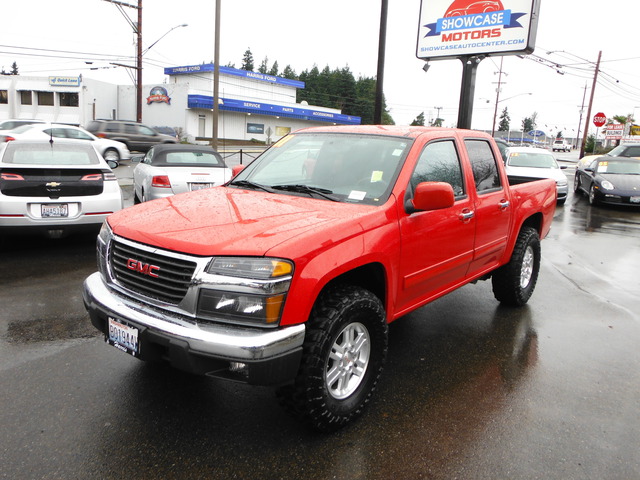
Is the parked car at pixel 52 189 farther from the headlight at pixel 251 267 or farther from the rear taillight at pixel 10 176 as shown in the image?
the headlight at pixel 251 267

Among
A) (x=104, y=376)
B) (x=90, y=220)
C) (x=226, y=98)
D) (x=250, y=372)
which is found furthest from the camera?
(x=226, y=98)

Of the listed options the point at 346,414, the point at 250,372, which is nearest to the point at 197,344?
the point at 250,372

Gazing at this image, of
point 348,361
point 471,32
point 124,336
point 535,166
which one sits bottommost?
point 348,361

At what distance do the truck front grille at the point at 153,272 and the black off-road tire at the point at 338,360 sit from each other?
0.74 metres

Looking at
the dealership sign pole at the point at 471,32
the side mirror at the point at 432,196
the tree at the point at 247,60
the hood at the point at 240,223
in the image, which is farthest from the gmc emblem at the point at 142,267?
the tree at the point at 247,60

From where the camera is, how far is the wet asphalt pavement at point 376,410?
2734 millimetres

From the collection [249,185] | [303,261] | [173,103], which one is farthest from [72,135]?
[173,103]

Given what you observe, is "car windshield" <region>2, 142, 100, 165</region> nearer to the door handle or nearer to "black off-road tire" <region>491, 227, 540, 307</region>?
the door handle

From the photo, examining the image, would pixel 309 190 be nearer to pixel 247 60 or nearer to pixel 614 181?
pixel 614 181

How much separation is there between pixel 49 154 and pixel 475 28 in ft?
48.5

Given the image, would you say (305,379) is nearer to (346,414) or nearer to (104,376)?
A: (346,414)

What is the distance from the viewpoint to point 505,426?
319cm

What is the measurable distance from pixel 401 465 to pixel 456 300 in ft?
10.8

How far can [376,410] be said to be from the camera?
10.9ft
